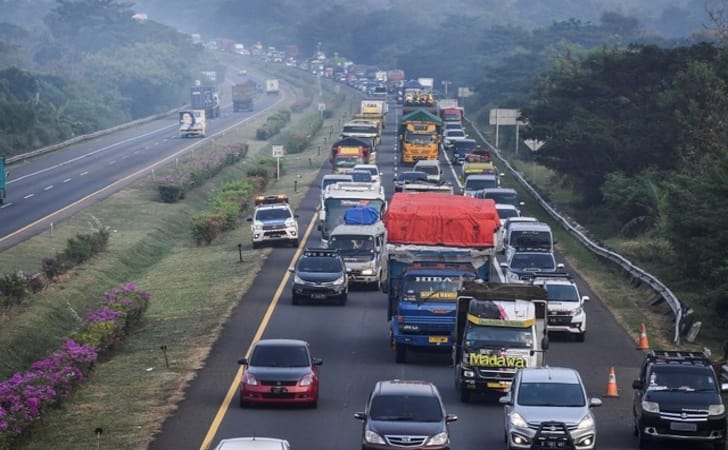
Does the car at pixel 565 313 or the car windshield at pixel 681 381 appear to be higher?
the car windshield at pixel 681 381

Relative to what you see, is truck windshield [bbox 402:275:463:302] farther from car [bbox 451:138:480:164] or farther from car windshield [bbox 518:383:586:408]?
car [bbox 451:138:480:164]

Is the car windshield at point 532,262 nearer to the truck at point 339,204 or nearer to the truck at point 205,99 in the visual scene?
the truck at point 339,204

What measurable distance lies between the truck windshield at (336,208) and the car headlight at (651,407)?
2843cm

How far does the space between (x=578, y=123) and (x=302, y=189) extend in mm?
17063

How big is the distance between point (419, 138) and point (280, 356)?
63.9 m

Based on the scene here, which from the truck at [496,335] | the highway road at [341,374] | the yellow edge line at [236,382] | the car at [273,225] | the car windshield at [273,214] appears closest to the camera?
the yellow edge line at [236,382]

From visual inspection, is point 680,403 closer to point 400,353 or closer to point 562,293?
point 400,353

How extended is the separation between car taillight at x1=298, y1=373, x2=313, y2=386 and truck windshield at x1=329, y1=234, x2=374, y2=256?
18.8 metres

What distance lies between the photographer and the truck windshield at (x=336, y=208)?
55.7m

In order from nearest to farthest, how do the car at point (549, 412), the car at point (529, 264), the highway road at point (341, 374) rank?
the car at point (549, 412) < the highway road at point (341, 374) < the car at point (529, 264)

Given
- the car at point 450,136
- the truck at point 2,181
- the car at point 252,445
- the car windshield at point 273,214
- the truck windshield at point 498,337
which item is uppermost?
the car at point 252,445

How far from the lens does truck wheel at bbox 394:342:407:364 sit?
120 ft

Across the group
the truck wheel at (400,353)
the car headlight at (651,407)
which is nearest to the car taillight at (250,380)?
the truck wheel at (400,353)

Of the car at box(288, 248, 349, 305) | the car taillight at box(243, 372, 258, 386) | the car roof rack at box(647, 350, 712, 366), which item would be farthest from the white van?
the car roof rack at box(647, 350, 712, 366)
